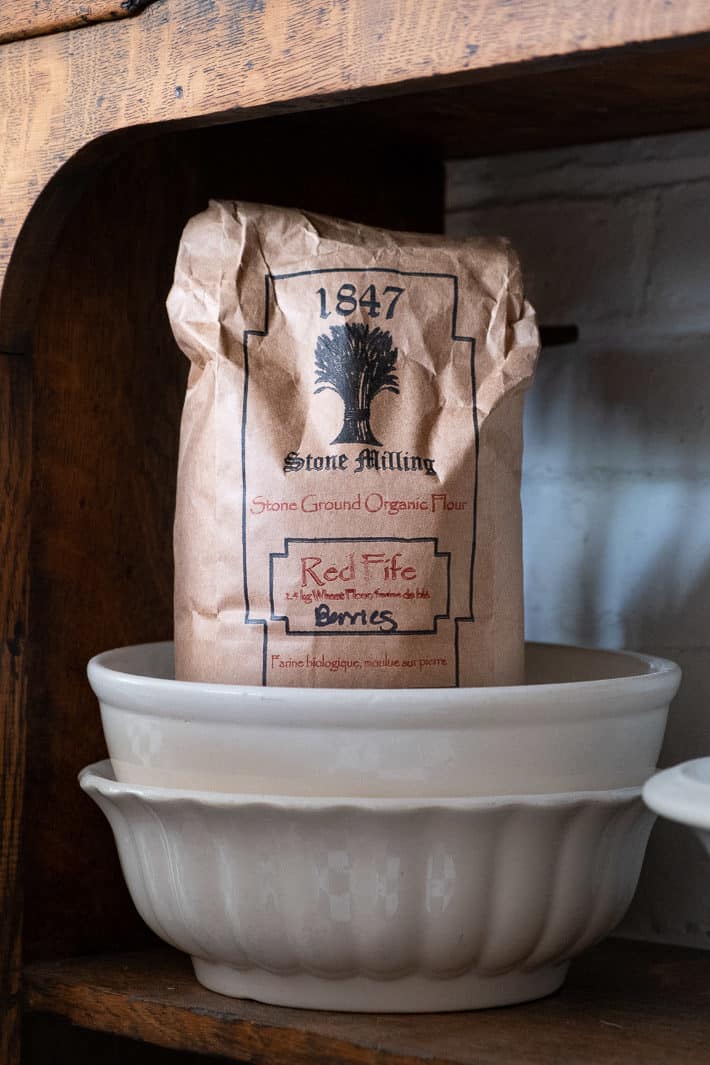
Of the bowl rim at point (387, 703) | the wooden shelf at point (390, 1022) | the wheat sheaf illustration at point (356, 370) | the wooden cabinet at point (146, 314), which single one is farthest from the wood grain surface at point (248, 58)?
the wooden shelf at point (390, 1022)

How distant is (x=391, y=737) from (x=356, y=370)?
0.61ft

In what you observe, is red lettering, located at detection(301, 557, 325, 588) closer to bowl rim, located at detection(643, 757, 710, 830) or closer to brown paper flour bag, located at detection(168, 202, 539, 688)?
brown paper flour bag, located at detection(168, 202, 539, 688)

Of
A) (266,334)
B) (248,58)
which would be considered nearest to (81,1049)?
(266,334)

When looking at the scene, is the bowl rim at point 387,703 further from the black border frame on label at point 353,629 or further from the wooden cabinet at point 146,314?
the wooden cabinet at point 146,314

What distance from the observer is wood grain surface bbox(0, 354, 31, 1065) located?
2.31ft

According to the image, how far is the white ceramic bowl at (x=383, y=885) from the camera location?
1.98 feet

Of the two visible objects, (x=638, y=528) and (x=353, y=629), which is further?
(x=638, y=528)

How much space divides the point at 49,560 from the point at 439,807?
28 cm

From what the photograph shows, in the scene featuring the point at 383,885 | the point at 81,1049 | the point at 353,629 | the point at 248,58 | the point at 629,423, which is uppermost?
the point at 248,58

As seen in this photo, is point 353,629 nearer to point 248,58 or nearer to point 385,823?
point 385,823

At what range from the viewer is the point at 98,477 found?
776 mm

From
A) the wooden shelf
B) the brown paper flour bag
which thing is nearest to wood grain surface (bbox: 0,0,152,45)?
the brown paper flour bag

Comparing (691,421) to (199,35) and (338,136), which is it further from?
(199,35)

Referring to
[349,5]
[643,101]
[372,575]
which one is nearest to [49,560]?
[372,575]
